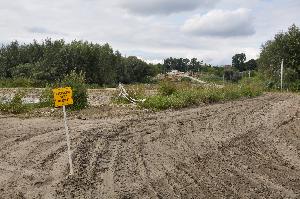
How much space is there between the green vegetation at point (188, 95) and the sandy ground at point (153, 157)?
3.00 meters

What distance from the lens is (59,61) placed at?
4672 cm

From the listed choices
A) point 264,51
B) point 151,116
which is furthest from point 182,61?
point 151,116

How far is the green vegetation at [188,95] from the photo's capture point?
763 inches

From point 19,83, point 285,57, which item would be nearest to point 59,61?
point 19,83

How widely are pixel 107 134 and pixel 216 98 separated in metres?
11.0

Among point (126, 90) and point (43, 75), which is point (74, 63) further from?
point (126, 90)

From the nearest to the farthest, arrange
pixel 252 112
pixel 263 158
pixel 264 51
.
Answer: pixel 263 158
pixel 252 112
pixel 264 51

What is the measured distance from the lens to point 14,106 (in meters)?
18.1

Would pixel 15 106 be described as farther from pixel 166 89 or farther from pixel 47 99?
pixel 166 89

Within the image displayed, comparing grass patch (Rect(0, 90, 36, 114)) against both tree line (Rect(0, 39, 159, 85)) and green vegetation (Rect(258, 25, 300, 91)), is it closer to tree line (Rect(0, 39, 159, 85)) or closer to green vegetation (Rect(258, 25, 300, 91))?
green vegetation (Rect(258, 25, 300, 91))

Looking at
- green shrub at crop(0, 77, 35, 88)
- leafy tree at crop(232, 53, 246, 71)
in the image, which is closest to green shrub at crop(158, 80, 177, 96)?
green shrub at crop(0, 77, 35, 88)

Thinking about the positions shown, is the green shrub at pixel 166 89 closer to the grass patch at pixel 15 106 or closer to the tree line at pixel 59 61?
the grass patch at pixel 15 106

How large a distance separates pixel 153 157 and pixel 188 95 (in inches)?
439

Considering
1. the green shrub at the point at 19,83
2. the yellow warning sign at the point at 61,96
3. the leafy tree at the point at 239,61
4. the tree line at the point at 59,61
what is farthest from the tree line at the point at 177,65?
the yellow warning sign at the point at 61,96
